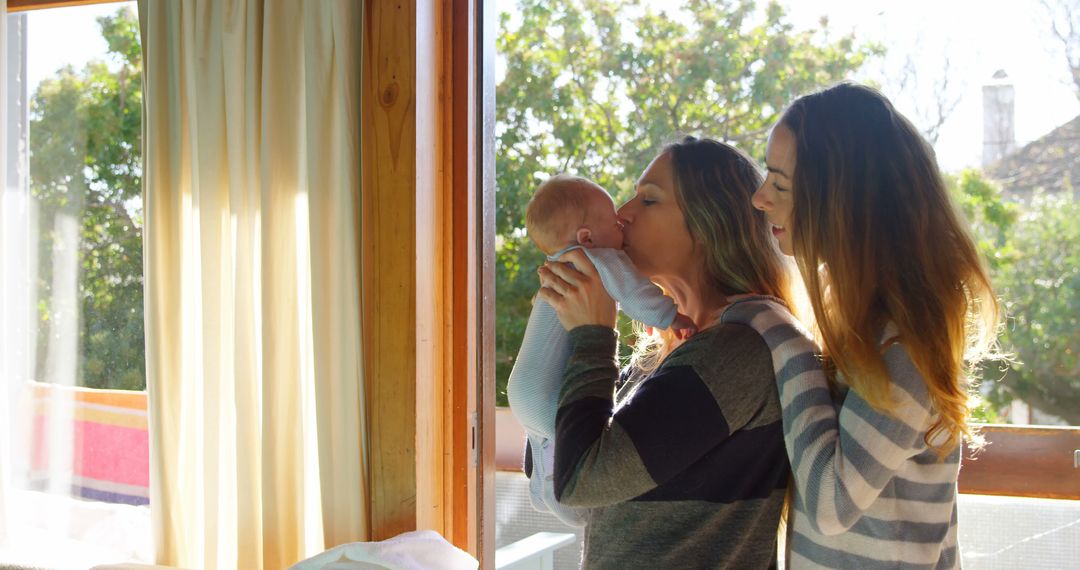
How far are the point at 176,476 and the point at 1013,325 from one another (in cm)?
213

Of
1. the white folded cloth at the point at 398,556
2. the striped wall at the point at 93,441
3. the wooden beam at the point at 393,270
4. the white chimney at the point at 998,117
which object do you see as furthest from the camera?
the striped wall at the point at 93,441

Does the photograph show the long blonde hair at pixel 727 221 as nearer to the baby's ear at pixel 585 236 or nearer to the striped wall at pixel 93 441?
the baby's ear at pixel 585 236

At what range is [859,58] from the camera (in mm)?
2463

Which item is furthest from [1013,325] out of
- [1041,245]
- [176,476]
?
[176,476]

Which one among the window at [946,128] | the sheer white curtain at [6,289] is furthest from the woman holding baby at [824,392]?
the sheer white curtain at [6,289]

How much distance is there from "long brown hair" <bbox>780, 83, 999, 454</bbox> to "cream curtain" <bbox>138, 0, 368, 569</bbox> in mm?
1290

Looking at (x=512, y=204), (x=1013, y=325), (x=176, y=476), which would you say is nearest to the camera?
(x=1013, y=325)

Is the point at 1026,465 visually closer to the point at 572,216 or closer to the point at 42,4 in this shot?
the point at 572,216

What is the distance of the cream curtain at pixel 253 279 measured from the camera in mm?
2318

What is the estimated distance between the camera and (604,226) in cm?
162

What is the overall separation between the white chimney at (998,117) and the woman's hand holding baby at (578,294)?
1335 mm

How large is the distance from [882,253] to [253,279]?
1652mm

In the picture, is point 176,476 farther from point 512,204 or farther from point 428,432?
point 512,204

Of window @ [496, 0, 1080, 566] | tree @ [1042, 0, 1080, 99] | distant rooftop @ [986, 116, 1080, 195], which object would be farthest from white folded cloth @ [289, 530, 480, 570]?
tree @ [1042, 0, 1080, 99]
